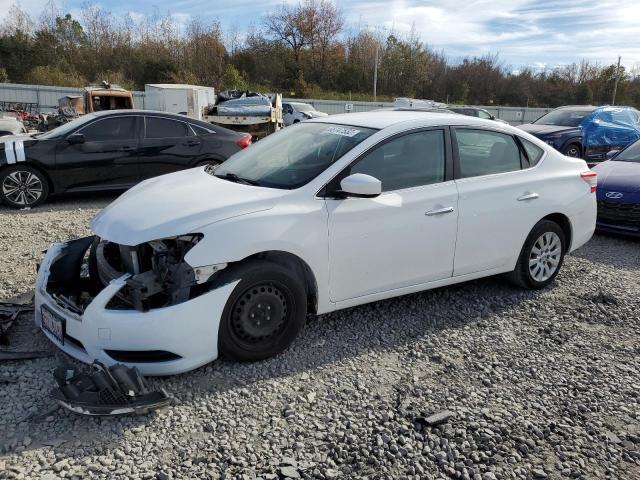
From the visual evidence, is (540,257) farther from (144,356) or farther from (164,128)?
(164,128)

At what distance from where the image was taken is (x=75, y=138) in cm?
819

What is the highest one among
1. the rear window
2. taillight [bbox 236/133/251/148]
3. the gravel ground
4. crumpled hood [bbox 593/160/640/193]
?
the rear window

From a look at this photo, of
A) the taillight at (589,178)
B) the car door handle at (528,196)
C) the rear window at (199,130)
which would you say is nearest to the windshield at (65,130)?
the rear window at (199,130)

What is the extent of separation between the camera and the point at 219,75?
162 ft

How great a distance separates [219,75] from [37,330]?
160ft

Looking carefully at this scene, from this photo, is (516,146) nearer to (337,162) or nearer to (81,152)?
(337,162)

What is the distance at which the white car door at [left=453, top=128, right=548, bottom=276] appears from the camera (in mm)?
4387

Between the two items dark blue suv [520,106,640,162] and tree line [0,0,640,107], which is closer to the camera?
dark blue suv [520,106,640,162]

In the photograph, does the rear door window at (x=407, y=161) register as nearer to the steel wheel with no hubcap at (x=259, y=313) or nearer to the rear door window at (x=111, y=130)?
the steel wheel with no hubcap at (x=259, y=313)

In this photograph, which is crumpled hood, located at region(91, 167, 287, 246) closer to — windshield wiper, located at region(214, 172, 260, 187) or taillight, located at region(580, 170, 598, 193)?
windshield wiper, located at region(214, 172, 260, 187)

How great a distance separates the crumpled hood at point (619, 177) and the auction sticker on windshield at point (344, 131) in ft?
15.7

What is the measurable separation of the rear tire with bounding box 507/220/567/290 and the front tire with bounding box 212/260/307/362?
235 cm

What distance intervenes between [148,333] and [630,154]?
316 inches

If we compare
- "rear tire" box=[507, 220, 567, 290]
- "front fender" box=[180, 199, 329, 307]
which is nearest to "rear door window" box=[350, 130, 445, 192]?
"front fender" box=[180, 199, 329, 307]
